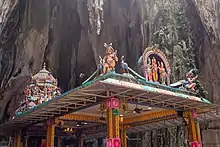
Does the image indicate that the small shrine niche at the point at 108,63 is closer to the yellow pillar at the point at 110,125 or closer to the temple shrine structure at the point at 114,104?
the temple shrine structure at the point at 114,104

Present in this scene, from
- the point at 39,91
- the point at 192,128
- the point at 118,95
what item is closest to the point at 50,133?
the point at 39,91

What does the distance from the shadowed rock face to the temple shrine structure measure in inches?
131

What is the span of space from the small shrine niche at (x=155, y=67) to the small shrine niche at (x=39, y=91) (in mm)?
4814

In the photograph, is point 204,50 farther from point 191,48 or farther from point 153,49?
point 153,49

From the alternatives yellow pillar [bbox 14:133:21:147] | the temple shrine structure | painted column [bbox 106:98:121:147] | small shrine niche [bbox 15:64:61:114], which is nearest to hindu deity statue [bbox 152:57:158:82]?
the temple shrine structure

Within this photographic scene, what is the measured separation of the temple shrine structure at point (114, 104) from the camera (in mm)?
6641

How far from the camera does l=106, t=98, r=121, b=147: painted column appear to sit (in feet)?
20.9

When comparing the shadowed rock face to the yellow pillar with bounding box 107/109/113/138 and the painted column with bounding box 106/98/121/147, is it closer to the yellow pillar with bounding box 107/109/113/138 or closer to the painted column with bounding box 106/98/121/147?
the painted column with bounding box 106/98/121/147

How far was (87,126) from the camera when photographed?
37.6 ft

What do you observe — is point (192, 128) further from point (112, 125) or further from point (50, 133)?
point (50, 133)

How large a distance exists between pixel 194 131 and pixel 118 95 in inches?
125

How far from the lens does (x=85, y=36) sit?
55.7 feet

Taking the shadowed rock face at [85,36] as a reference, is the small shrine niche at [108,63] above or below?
below

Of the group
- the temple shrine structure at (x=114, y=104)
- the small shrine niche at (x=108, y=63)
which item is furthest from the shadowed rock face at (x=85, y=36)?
the small shrine niche at (x=108, y=63)
